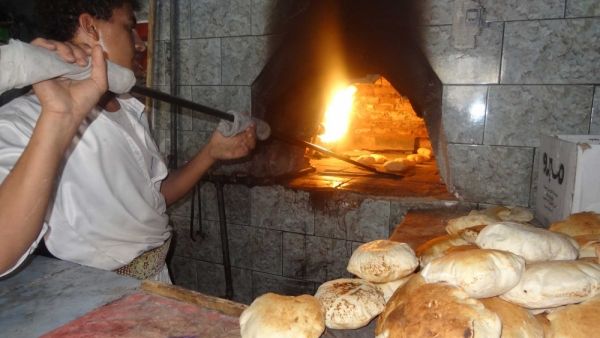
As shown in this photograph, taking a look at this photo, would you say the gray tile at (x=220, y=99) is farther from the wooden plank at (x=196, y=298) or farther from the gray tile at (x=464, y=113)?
the wooden plank at (x=196, y=298)

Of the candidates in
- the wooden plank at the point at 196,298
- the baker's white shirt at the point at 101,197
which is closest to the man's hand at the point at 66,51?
the baker's white shirt at the point at 101,197

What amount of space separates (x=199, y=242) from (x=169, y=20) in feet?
7.25

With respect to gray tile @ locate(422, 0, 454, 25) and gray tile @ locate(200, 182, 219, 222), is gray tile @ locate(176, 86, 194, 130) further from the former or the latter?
gray tile @ locate(422, 0, 454, 25)

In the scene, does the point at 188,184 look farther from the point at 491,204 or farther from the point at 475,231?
the point at 491,204

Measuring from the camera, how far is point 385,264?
136cm

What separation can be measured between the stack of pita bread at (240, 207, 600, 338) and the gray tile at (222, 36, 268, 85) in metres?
2.53

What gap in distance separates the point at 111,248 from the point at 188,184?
885mm

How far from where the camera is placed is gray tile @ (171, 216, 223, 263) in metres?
3.87

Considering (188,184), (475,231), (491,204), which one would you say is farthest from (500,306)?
(188,184)

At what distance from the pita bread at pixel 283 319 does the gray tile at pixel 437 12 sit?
2.48 m

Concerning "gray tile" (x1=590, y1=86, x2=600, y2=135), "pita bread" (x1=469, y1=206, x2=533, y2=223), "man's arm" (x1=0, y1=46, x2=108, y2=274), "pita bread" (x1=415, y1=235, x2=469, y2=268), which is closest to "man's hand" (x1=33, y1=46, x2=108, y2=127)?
"man's arm" (x1=0, y1=46, x2=108, y2=274)

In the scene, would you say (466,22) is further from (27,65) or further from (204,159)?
(27,65)

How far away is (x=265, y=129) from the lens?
Answer: 3211mm

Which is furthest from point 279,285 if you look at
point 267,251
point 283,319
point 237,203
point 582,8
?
point 582,8
